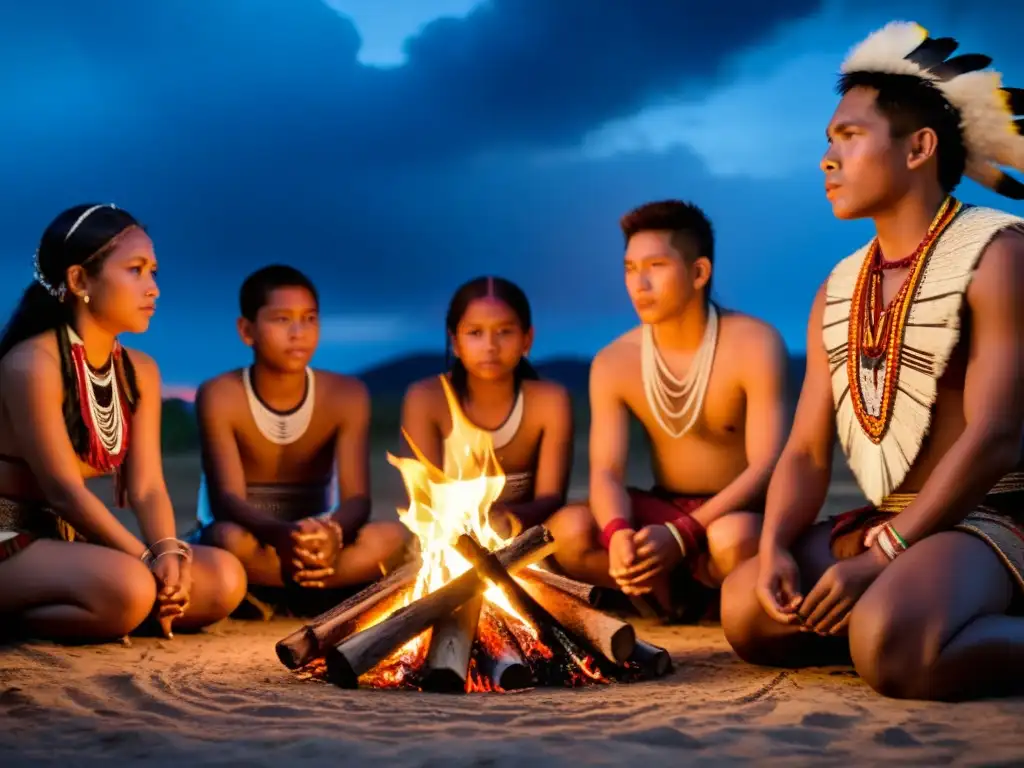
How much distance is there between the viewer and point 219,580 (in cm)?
549

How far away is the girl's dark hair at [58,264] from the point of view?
17.2 feet

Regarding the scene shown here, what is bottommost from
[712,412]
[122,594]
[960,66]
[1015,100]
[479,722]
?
[479,722]

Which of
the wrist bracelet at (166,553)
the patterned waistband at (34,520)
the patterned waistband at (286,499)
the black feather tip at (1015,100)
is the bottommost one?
the wrist bracelet at (166,553)

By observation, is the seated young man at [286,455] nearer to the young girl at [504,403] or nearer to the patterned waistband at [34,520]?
the young girl at [504,403]

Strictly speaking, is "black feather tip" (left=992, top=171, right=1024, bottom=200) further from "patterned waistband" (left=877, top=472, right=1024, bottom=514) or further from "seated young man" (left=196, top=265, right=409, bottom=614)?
"seated young man" (left=196, top=265, right=409, bottom=614)

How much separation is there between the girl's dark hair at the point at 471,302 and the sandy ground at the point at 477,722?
6.86 ft

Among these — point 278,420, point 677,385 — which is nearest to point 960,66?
point 677,385

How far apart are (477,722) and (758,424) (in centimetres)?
244

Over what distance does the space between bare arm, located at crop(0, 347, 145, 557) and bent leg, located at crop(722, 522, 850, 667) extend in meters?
2.63

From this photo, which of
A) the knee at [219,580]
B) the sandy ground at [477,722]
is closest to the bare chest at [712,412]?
the sandy ground at [477,722]

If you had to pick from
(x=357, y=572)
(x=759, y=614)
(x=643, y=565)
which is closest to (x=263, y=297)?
(x=357, y=572)

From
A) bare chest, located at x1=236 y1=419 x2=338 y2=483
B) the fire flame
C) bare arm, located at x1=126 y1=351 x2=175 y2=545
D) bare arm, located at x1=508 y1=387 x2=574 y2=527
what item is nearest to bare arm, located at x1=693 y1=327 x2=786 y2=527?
bare arm, located at x1=508 y1=387 x2=574 y2=527

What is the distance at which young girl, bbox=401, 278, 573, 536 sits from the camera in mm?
5988

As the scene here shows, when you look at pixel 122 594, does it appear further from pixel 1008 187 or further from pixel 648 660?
pixel 1008 187
